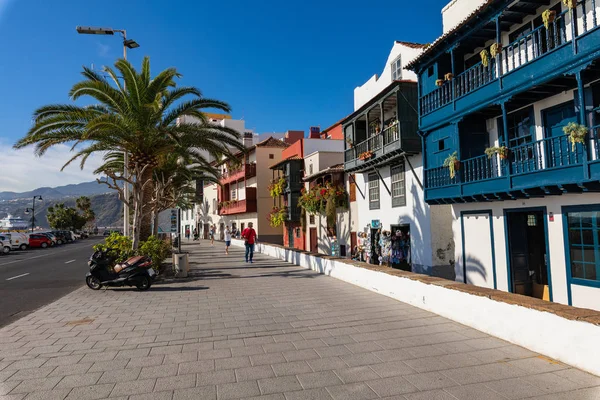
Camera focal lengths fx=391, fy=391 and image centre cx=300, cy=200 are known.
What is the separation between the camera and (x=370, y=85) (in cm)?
2186

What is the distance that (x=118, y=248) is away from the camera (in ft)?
43.7

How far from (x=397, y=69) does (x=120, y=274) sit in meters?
15.3

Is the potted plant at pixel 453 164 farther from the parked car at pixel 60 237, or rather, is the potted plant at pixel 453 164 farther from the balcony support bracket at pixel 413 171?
the parked car at pixel 60 237

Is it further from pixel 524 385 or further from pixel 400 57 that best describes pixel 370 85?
pixel 524 385

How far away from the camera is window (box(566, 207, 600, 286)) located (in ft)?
27.5

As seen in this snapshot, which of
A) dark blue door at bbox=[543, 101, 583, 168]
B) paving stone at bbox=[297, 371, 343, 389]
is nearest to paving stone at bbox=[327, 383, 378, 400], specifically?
paving stone at bbox=[297, 371, 343, 389]

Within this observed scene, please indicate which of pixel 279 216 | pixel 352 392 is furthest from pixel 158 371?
pixel 279 216

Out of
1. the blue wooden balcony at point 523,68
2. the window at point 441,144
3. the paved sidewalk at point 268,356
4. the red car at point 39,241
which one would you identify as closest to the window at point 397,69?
the blue wooden balcony at point 523,68

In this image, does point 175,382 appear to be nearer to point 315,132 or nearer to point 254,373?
point 254,373

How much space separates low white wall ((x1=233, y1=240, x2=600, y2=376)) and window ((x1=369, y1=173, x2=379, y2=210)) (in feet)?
31.7

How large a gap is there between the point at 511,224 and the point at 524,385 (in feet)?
25.7

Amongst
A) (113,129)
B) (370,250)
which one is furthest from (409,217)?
(113,129)

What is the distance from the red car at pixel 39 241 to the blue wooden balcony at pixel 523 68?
138ft

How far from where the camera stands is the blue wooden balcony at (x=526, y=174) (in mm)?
8039
